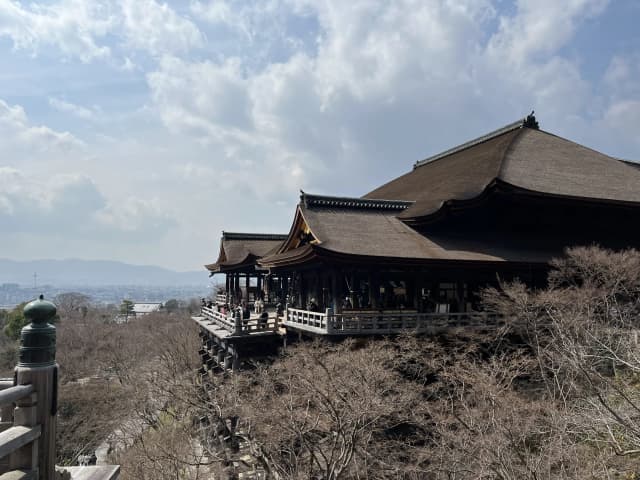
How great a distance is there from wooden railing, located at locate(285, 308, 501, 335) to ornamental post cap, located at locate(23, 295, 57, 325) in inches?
449

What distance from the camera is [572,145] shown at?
26375mm

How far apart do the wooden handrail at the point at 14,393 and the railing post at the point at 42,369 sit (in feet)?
0.26

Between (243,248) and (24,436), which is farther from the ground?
(243,248)

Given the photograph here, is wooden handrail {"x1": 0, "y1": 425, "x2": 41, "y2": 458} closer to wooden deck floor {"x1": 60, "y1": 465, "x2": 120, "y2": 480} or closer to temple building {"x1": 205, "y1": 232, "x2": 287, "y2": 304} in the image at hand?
wooden deck floor {"x1": 60, "y1": 465, "x2": 120, "y2": 480}

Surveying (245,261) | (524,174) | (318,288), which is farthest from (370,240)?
(245,261)

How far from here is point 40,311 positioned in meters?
3.44

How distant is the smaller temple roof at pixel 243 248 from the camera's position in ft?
102

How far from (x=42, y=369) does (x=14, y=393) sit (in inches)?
11.9

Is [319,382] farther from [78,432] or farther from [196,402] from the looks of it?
[78,432]

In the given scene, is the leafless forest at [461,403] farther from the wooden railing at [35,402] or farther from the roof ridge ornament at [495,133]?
the roof ridge ornament at [495,133]

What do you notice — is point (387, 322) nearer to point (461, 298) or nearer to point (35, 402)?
point (461, 298)

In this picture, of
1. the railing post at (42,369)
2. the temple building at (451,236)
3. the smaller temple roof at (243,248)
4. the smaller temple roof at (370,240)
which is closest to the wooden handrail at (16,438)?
the railing post at (42,369)

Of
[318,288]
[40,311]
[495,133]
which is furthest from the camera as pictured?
[495,133]

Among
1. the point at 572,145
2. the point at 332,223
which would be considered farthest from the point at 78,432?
the point at 572,145
